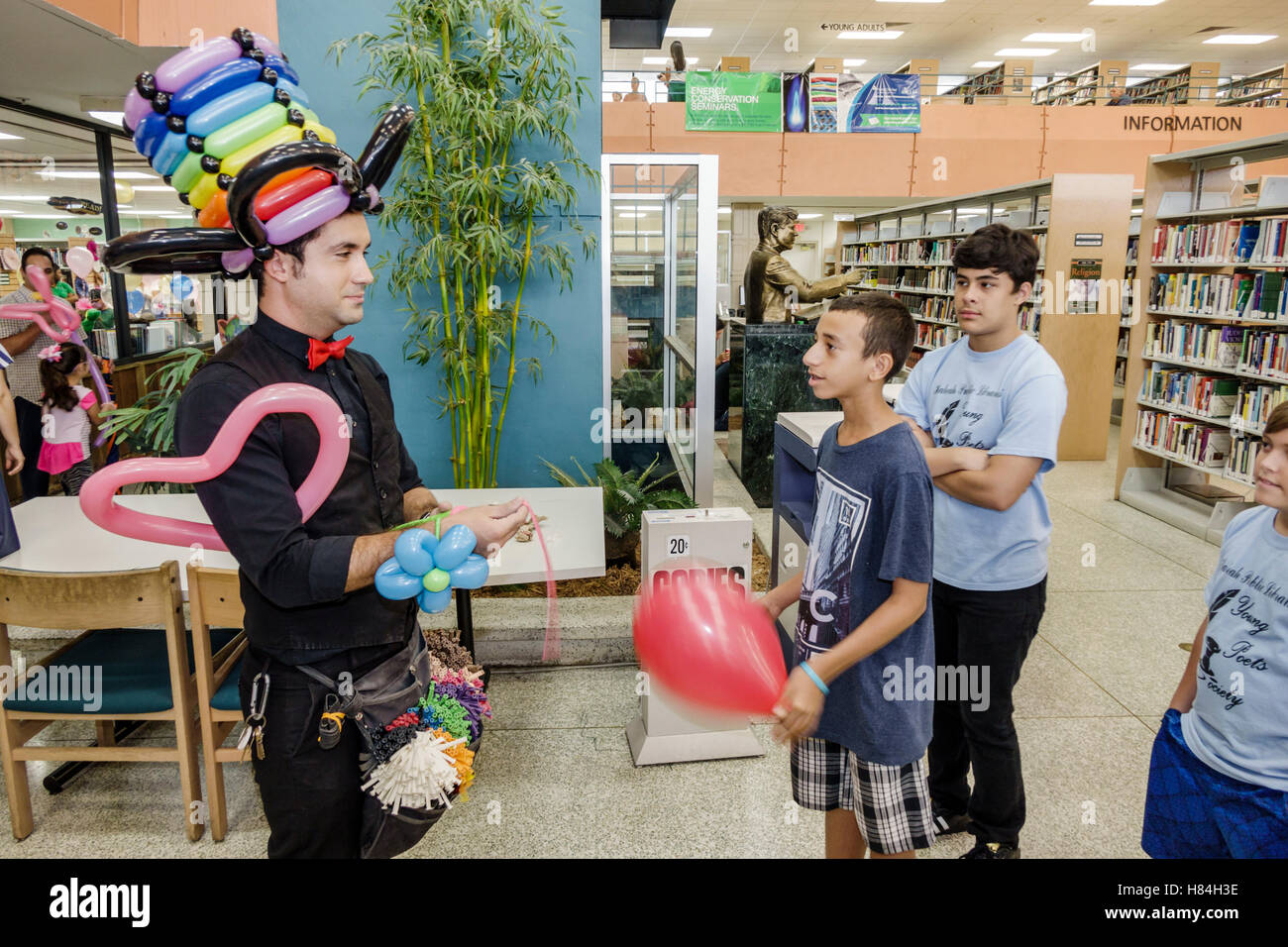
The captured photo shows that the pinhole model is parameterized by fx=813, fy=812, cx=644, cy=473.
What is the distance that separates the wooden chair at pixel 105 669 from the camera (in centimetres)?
228

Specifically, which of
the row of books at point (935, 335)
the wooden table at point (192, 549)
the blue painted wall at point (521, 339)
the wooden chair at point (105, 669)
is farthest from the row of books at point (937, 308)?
the wooden chair at point (105, 669)

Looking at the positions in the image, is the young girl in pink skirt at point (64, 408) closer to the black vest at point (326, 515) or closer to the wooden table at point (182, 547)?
the wooden table at point (182, 547)

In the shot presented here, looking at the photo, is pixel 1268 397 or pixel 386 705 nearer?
pixel 386 705

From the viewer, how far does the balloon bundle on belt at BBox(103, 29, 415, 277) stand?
130 centimetres

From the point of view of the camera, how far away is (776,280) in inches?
234

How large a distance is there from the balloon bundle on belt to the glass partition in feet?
9.46

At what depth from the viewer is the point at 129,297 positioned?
6.98m

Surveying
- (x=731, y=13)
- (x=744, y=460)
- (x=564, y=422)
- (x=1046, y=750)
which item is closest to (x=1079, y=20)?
(x=731, y=13)

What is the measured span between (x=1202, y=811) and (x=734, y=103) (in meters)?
9.82

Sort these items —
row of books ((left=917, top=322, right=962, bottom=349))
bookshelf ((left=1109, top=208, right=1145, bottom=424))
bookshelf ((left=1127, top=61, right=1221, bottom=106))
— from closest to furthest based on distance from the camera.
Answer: bookshelf ((left=1109, top=208, right=1145, bottom=424)), row of books ((left=917, top=322, right=962, bottom=349)), bookshelf ((left=1127, top=61, right=1221, bottom=106))

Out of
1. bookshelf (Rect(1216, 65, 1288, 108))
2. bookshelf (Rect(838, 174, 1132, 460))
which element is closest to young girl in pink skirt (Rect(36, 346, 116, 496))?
bookshelf (Rect(838, 174, 1132, 460))

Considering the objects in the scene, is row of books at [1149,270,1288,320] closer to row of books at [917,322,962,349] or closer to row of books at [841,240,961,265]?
row of books at [841,240,961,265]
